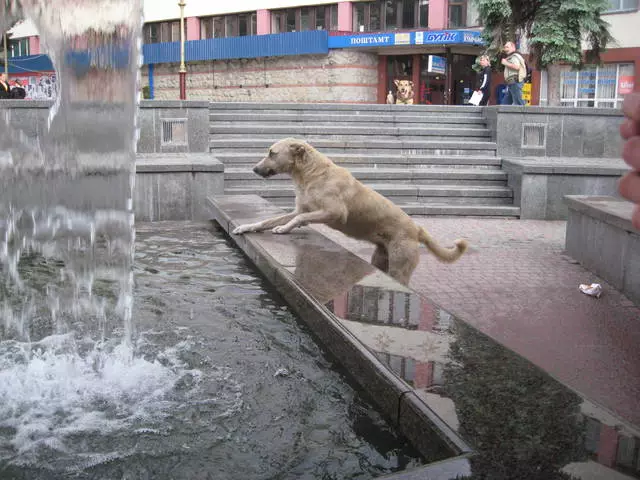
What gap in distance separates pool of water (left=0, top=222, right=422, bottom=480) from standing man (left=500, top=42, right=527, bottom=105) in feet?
43.3

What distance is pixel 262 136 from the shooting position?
1552cm

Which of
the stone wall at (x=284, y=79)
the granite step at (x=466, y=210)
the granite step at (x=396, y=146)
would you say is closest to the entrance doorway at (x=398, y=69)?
the stone wall at (x=284, y=79)

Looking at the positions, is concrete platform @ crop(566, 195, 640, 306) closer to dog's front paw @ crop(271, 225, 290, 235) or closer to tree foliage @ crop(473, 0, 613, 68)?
dog's front paw @ crop(271, 225, 290, 235)

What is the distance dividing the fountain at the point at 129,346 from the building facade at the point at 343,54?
26.4 m

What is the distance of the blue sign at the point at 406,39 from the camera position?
36438 mm

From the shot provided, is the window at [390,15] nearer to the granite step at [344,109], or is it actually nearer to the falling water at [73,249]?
the granite step at [344,109]

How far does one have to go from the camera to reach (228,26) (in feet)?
153

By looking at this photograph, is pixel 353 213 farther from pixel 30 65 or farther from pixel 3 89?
pixel 30 65

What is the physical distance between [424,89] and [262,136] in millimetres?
25884

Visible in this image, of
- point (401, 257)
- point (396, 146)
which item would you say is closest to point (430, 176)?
point (396, 146)

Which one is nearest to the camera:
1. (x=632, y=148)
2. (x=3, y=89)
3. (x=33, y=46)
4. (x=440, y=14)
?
(x=632, y=148)

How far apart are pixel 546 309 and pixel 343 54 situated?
35.2 meters

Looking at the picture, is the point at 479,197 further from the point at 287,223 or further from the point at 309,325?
the point at 309,325

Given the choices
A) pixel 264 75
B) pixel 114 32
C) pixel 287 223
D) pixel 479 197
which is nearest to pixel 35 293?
pixel 287 223
